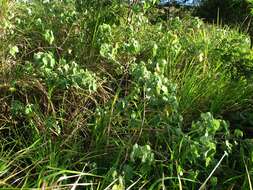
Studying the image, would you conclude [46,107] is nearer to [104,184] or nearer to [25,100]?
[25,100]

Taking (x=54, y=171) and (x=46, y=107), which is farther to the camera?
(x=46, y=107)

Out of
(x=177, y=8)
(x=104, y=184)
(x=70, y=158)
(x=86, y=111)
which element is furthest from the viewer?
(x=177, y=8)

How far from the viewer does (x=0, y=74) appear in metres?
4.25

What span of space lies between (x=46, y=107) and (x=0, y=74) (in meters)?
0.46

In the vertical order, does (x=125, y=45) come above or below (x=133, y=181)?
above

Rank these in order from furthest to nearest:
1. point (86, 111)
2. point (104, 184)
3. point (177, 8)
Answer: point (177, 8) → point (86, 111) → point (104, 184)

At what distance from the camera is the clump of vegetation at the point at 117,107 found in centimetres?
338

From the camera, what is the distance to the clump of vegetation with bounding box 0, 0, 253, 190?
133 inches

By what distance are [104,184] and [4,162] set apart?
0.62 meters

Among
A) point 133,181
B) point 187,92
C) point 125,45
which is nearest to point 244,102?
point 187,92

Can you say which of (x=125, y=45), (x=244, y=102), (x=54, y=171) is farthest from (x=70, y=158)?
(x=244, y=102)

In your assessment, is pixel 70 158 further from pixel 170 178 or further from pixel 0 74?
pixel 0 74

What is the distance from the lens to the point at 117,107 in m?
3.67

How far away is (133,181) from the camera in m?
3.39
